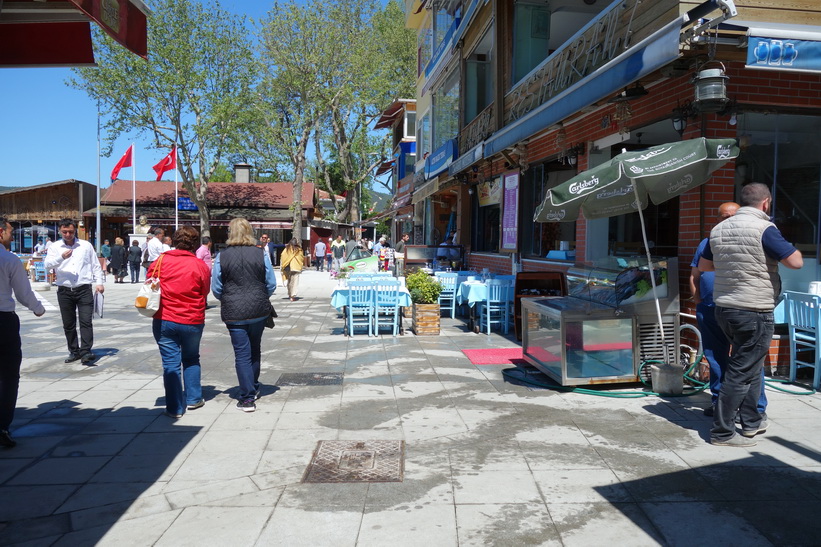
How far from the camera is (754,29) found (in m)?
5.62

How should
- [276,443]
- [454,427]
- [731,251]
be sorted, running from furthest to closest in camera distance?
1. [454,427]
2. [276,443]
3. [731,251]

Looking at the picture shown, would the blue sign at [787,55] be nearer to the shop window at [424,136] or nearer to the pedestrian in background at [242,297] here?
the pedestrian in background at [242,297]

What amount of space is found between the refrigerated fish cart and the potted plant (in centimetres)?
362

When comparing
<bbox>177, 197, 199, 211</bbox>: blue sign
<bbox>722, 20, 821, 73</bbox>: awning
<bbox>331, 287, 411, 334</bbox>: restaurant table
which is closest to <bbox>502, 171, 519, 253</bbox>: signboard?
<bbox>331, 287, 411, 334</bbox>: restaurant table

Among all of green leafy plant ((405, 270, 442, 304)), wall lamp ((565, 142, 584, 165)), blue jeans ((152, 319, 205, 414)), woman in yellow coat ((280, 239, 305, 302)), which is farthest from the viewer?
woman in yellow coat ((280, 239, 305, 302))

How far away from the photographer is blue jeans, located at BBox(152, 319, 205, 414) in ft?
18.5

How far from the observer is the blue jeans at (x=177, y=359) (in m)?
5.63

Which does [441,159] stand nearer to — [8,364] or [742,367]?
[742,367]

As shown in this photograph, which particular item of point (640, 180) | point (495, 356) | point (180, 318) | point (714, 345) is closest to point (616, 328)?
point (714, 345)

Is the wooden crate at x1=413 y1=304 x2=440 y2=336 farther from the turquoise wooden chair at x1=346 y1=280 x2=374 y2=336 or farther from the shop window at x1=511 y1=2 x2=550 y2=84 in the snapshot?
the shop window at x1=511 y1=2 x2=550 y2=84

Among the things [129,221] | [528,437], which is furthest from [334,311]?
[129,221]

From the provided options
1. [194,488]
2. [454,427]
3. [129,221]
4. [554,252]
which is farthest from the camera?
[129,221]

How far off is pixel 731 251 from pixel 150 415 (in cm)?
522

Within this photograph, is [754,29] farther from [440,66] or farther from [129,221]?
[129,221]
